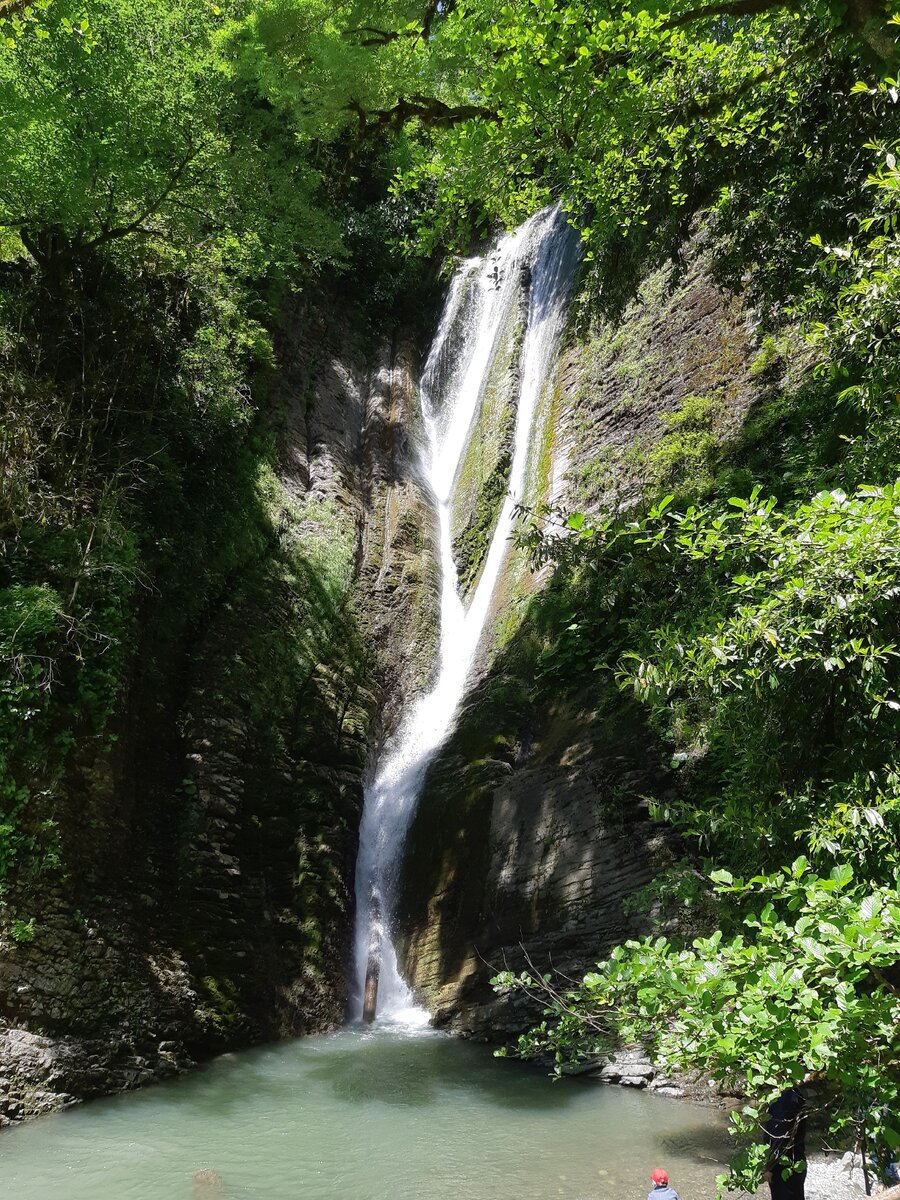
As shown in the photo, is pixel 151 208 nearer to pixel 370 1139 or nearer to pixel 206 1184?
pixel 206 1184

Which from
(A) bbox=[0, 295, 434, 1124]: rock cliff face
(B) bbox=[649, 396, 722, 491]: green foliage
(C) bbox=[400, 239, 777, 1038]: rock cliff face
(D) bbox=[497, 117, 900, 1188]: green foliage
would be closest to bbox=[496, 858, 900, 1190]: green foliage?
(D) bbox=[497, 117, 900, 1188]: green foliage

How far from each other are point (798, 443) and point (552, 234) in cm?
1267

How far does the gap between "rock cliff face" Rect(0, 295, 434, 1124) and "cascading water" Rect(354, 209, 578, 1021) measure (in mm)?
405

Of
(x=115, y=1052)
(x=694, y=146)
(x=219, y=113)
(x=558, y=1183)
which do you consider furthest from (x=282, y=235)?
(x=558, y=1183)

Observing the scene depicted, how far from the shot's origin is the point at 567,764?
9.81 metres

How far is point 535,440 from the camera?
15.8 meters

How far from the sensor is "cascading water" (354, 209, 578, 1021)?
36.5 feet

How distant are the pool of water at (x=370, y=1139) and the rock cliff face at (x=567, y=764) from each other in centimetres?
147

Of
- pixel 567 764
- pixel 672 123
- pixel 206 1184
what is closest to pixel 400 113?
pixel 672 123

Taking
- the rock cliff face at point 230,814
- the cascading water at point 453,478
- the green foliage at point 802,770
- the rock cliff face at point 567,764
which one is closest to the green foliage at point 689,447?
the rock cliff face at point 567,764

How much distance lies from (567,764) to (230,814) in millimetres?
4416

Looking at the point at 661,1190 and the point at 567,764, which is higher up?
the point at 567,764

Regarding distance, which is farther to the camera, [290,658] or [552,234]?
[552,234]

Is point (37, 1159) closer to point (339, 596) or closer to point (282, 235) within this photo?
point (339, 596)
